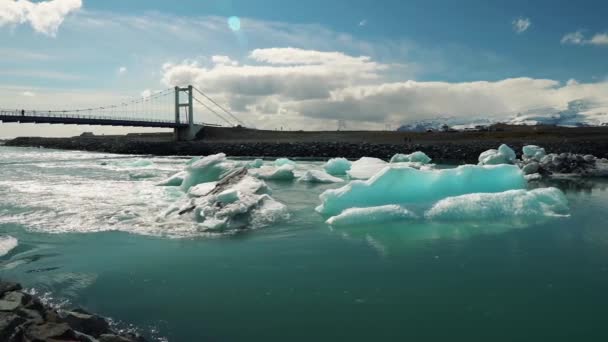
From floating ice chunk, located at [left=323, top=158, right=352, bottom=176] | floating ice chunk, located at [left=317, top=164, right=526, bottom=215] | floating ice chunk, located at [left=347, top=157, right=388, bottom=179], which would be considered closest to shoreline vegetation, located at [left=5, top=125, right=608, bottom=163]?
floating ice chunk, located at [left=323, top=158, right=352, bottom=176]

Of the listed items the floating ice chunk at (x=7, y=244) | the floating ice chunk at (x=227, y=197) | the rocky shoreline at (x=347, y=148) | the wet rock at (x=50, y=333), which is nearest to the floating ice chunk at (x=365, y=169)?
the floating ice chunk at (x=227, y=197)

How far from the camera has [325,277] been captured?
5246mm

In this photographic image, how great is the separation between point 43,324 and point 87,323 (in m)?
0.33

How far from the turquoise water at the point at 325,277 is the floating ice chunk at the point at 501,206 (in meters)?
0.45

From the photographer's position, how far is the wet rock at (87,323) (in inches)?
146

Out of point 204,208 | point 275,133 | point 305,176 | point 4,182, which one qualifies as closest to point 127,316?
point 204,208

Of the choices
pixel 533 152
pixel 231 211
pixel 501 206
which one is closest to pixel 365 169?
pixel 501 206

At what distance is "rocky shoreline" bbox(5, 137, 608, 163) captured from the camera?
2953 cm

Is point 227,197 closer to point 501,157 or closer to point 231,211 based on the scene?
point 231,211

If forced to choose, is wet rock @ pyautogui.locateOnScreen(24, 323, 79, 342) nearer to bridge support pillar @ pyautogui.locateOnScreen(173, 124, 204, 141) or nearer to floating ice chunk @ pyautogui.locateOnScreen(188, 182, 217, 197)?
floating ice chunk @ pyautogui.locateOnScreen(188, 182, 217, 197)

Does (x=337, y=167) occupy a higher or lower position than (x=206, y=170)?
lower

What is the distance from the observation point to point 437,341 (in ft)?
12.0

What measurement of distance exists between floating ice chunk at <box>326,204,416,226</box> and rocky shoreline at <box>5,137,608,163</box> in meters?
22.0

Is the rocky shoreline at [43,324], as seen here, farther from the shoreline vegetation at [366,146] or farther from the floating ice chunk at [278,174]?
the shoreline vegetation at [366,146]
